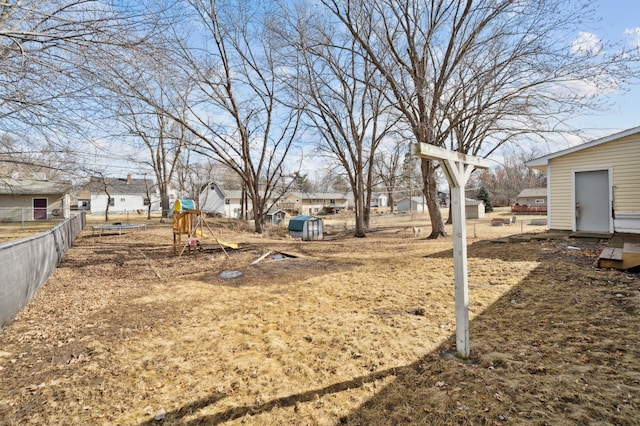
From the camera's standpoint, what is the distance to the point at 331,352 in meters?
3.43

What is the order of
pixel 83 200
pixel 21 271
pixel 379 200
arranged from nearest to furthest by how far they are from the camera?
pixel 21 271 < pixel 83 200 < pixel 379 200

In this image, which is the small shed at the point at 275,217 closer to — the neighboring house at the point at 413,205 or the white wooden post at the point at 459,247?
the neighboring house at the point at 413,205

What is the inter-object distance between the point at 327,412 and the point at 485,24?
13451 millimetres

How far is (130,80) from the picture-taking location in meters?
5.24

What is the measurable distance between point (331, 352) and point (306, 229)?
16.8m

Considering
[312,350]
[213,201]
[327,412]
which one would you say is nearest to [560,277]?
[312,350]

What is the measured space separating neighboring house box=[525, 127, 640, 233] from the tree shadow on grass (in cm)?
681

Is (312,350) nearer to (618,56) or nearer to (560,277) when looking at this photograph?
(560,277)

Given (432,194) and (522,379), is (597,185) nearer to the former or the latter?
(432,194)

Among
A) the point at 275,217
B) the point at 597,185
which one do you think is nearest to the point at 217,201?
the point at 275,217

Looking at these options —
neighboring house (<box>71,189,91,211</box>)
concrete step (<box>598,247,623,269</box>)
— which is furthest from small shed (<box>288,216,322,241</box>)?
neighboring house (<box>71,189,91,211</box>)

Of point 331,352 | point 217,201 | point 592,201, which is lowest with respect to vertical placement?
point 331,352

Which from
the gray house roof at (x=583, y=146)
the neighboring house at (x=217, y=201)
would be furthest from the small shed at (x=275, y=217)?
the gray house roof at (x=583, y=146)

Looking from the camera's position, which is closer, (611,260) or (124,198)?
(611,260)
